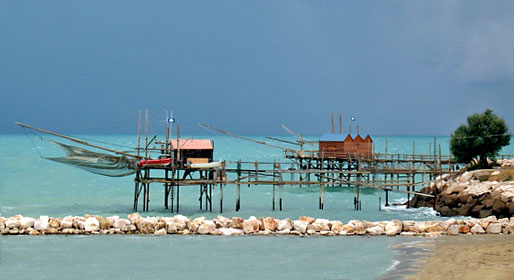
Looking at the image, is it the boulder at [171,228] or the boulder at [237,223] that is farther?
the boulder at [237,223]

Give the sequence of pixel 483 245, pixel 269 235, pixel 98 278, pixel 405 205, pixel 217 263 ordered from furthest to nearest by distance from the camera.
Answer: pixel 405 205
pixel 269 235
pixel 483 245
pixel 217 263
pixel 98 278

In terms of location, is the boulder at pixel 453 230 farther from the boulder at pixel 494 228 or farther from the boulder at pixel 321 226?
the boulder at pixel 321 226

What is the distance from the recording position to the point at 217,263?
27.0 meters

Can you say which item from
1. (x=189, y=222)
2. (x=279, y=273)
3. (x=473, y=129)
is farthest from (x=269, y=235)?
(x=473, y=129)

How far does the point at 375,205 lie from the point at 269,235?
72.8ft

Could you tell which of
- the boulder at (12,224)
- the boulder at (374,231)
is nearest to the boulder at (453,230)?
the boulder at (374,231)

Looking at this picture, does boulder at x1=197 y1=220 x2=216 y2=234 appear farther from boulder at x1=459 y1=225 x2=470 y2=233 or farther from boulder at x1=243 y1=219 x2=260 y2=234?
boulder at x1=459 y1=225 x2=470 y2=233

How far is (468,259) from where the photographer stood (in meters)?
26.0

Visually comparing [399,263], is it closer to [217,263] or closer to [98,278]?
[217,263]

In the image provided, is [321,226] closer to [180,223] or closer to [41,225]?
[180,223]

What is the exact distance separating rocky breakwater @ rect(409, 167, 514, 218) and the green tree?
3.86 metres

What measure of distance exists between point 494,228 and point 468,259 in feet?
26.1

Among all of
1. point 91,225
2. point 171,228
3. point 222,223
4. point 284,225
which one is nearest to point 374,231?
point 284,225

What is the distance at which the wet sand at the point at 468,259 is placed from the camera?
23.3 m
